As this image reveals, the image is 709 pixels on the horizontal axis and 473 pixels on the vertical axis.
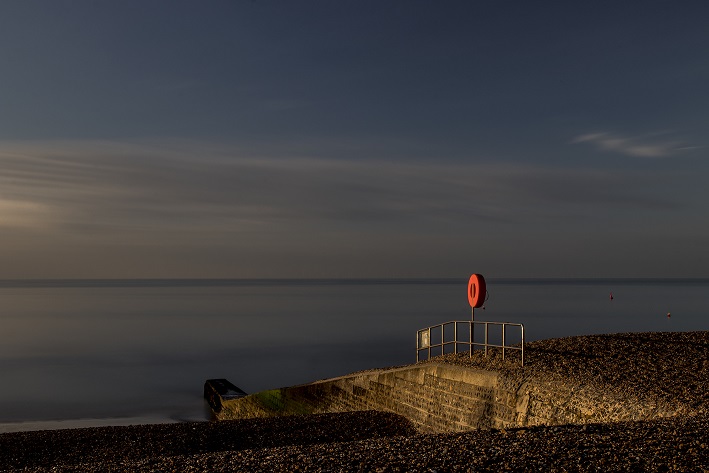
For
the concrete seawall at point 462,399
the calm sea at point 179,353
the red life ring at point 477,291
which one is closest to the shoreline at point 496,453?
the concrete seawall at point 462,399

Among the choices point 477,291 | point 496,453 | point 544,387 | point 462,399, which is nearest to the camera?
point 496,453

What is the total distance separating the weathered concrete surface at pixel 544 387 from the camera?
1130 cm

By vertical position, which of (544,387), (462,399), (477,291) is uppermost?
(477,291)

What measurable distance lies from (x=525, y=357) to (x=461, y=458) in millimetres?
8680

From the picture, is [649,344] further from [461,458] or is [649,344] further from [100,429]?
[100,429]

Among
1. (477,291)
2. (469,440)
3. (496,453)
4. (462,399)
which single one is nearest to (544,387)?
(462,399)

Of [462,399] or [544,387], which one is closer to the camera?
[544,387]

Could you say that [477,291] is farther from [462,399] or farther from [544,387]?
[544,387]

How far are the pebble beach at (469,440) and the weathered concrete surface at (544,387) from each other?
0.24ft

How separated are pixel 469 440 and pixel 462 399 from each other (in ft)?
19.2

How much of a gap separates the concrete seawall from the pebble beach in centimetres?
50

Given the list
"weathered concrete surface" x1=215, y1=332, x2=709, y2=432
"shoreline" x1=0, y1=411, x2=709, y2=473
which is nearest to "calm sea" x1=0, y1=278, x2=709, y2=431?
"weathered concrete surface" x1=215, y1=332, x2=709, y2=432

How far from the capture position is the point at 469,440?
8.25m

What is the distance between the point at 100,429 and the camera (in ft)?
54.8
